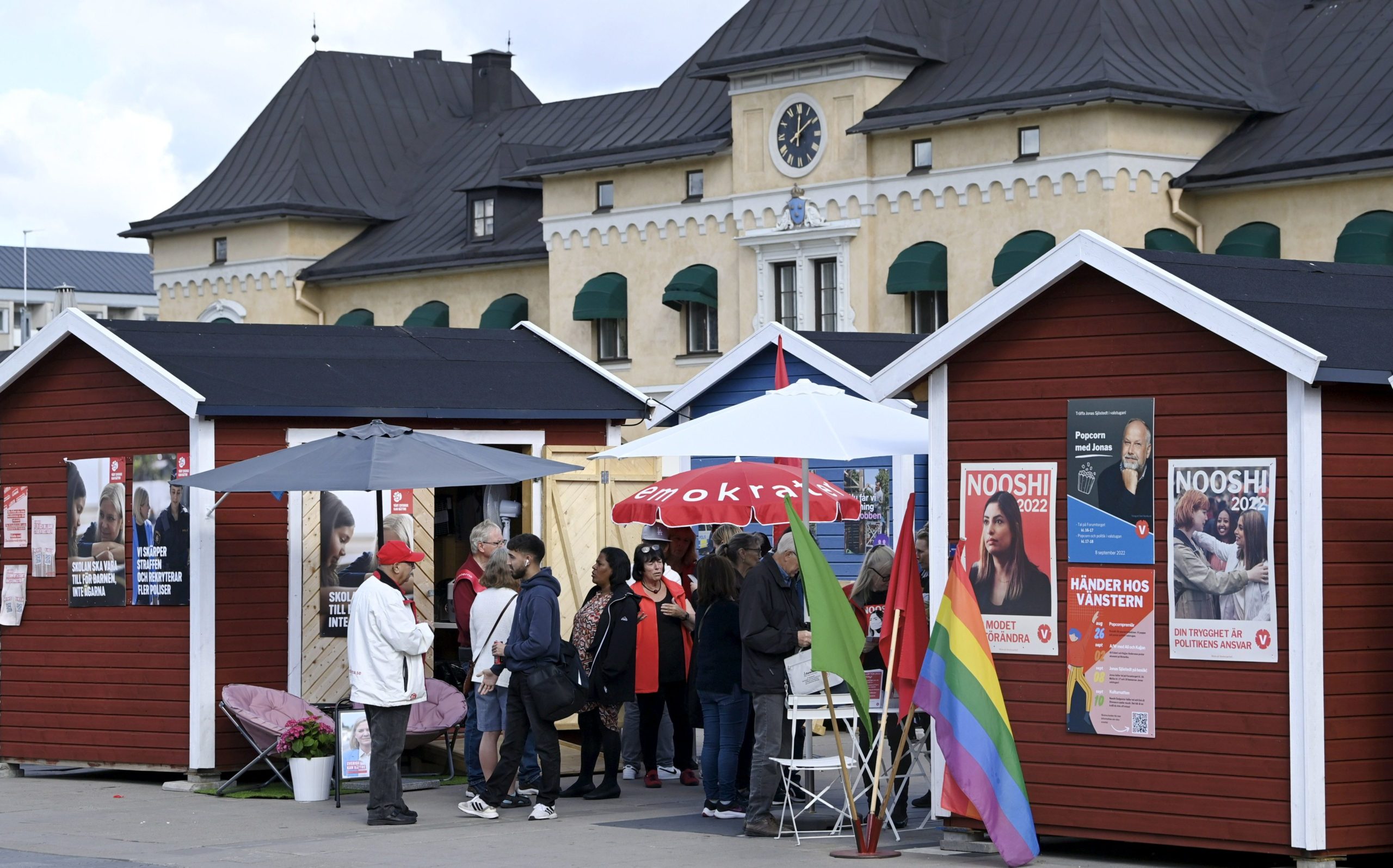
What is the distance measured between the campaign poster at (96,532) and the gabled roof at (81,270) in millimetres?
90970

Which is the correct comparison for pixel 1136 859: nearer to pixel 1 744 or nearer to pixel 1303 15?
pixel 1 744

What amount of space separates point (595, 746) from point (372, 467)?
7.61ft

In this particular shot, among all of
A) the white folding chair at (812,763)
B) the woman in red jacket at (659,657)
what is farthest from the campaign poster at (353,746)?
the white folding chair at (812,763)

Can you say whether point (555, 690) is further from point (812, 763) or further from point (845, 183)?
point (845, 183)

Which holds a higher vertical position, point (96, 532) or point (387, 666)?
point (96, 532)

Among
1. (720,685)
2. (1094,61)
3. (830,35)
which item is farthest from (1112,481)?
(830,35)

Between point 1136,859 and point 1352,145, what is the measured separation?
2365 cm

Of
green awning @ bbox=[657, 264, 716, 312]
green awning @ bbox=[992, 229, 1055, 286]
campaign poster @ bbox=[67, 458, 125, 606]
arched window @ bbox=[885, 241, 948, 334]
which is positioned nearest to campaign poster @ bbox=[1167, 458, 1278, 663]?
campaign poster @ bbox=[67, 458, 125, 606]

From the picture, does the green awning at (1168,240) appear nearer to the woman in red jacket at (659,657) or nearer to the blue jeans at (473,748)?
the woman in red jacket at (659,657)

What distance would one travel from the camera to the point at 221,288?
5141 centimetres

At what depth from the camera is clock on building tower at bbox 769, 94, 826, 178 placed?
128 feet

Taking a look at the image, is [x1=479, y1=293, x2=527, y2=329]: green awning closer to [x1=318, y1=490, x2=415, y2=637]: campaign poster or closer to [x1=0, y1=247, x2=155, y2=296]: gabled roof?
[x1=318, y1=490, x2=415, y2=637]: campaign poster

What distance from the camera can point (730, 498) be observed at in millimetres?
15047

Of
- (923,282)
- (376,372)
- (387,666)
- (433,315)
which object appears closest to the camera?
(387,666)
